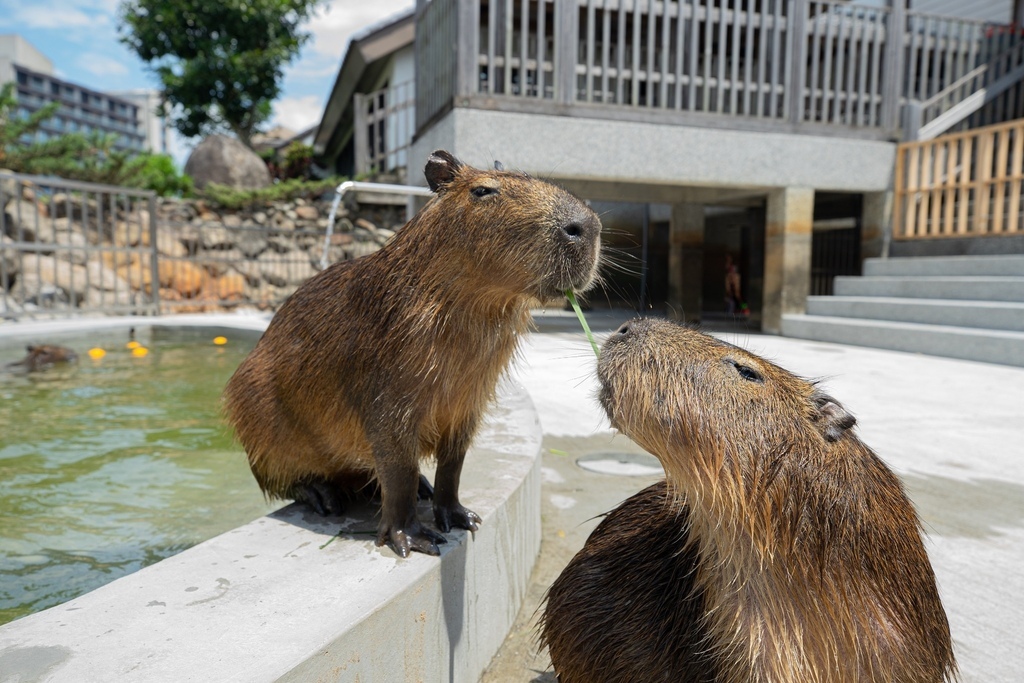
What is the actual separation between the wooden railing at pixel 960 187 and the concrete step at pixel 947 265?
0.46 metres

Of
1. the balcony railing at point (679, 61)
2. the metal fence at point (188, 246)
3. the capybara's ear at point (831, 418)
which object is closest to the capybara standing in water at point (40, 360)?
the metal fence at point (188, 246)

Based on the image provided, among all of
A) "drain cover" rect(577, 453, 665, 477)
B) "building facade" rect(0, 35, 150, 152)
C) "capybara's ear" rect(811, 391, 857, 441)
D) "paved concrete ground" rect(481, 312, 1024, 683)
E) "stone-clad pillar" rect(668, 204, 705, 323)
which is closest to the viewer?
"capybara's ear" rect(811, 391, 857, 441)

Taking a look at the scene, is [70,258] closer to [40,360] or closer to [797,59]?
[40,360]

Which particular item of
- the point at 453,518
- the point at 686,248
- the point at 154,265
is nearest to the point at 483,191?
the point at 453,518

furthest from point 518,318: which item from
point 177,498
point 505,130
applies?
point 505,130

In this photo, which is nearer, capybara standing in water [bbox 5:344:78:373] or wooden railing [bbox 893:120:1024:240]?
capybara standing in water [bbox 5:344:78:373]

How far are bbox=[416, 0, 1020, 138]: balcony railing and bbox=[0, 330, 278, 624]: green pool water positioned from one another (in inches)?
192

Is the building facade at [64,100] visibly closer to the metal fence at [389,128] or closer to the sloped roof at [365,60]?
the sloped roof at [365,60]

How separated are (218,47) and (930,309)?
1961 centimetres

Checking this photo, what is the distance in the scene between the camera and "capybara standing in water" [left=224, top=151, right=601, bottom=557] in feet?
5.06

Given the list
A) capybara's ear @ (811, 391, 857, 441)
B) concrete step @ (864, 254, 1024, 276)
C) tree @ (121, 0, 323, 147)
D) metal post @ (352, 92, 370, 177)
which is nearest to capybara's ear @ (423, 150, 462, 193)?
capybara's ear @ (811, 391, 857, 441)

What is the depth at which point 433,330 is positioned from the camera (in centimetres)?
159

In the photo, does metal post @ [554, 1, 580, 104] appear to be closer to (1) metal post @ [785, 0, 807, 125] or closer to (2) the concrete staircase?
(1) metal post @ [785, 0, 807, 125]

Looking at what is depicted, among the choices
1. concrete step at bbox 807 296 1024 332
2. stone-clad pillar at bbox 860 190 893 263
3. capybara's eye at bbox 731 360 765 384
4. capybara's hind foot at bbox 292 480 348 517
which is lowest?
capybara's hind foot at bbox 292 480 348 517
